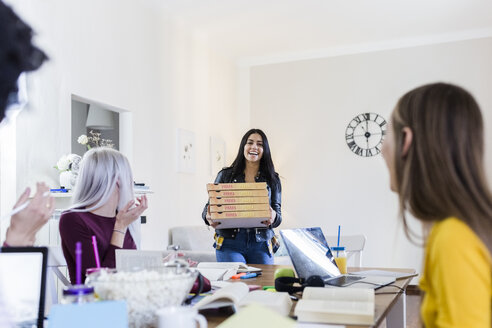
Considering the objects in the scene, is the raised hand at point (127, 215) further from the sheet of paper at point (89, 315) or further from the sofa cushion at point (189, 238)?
the sofa cushion at point (189, 238)

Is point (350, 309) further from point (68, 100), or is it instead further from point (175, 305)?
point (68, 100)

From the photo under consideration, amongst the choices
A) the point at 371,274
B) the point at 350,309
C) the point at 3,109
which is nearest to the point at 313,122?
the point at 371,274

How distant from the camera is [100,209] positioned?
1.96 meters

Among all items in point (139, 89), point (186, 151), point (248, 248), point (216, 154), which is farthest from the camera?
point (216, 154)

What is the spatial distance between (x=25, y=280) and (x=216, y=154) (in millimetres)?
4494

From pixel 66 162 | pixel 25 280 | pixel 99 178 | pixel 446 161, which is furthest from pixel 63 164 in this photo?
pixel 446 161

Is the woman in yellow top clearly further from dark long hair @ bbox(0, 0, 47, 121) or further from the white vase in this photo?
the white vase

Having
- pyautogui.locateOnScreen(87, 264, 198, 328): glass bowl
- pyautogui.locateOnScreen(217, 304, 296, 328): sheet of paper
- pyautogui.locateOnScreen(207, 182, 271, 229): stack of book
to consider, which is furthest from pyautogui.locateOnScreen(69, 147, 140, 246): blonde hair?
pyautogui.locateOnScreen(217, 304, 296, 328): sheet of paper

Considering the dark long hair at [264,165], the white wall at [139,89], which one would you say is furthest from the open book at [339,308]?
the white wall at [139,89]

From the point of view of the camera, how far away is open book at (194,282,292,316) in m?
1.21

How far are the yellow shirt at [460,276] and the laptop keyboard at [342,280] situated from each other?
32.2 inches

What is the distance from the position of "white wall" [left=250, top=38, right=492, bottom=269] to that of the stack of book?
3070mm

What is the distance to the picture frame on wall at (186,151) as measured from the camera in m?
4.71

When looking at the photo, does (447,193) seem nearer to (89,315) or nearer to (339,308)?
(339,308)
